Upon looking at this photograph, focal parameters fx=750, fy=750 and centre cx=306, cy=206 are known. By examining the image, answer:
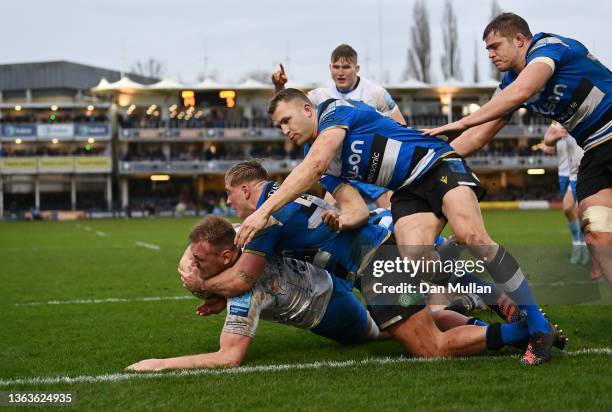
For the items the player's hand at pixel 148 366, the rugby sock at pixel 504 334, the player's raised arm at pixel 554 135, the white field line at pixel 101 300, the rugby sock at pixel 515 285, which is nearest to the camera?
the rugby sock at pixel 515 285

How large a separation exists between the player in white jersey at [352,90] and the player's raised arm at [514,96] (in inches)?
110

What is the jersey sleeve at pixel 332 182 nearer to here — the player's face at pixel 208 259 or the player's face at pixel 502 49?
the player's face at pixel 208 259

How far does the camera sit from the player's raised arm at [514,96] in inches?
194

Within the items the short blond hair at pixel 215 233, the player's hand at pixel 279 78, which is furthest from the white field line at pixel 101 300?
the short blond hair at pixel 215 233

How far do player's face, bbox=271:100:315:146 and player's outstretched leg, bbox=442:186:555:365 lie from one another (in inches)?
41.3

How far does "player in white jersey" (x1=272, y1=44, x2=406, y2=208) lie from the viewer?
309 inches

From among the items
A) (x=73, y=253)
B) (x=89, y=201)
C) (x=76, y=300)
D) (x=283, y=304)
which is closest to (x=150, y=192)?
(x=89, y=201)

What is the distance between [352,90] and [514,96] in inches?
128

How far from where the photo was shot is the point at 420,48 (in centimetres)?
6519

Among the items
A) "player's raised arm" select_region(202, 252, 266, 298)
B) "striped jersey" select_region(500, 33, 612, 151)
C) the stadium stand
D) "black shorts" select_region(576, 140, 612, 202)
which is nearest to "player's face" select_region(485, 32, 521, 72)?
"striped jersey" select_region(500, 33, 612, 151)

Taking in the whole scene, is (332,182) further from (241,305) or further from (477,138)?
(477,138)

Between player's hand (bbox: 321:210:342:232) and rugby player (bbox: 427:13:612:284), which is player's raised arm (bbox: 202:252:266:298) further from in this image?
rugby player (bbox: 427:13:612:284)

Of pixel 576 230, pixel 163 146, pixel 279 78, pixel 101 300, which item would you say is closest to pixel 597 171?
pixel 279 78

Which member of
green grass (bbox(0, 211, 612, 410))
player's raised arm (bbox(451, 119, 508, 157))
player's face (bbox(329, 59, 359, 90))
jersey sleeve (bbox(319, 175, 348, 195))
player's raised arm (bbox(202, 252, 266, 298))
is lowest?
green grass (bbox(0, 211, 612, 410))
